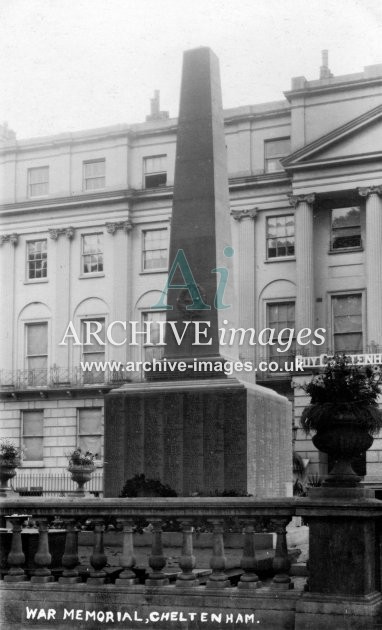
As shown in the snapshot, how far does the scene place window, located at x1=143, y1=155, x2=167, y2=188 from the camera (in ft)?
152

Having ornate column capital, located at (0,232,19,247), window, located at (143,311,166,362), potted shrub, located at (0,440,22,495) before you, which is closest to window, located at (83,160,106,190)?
ornate column capital, located at (0,232,19,247)

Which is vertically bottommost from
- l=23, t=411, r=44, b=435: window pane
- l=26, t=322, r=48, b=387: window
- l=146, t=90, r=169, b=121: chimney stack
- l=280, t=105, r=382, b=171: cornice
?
l=23, t=411, r=44, b=435: window pane

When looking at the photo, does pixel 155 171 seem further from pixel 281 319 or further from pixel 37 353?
pixel 37 353

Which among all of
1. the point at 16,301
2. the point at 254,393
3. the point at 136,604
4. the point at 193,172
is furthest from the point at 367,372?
the point at 16,301

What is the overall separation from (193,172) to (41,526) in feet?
24.6

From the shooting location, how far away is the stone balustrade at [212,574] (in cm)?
802

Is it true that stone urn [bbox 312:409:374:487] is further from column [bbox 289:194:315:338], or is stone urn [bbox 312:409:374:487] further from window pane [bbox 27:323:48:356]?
window pane [bbox 27:323:48:356]

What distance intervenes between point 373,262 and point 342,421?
33335 mm

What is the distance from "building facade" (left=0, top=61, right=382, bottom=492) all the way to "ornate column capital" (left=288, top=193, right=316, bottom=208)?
15 cm

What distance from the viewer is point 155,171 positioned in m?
46.7

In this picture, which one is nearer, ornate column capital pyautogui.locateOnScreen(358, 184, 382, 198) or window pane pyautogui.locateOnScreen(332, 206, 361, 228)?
ornate column capital pyautogui.locateOnScreen(358, 184, 382, 198)

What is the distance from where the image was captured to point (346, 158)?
41.4 meters

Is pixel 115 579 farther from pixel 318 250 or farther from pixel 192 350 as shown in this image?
pixel 318 250

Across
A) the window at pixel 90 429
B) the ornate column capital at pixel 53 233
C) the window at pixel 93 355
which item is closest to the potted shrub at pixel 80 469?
the window at pixel 90 429
